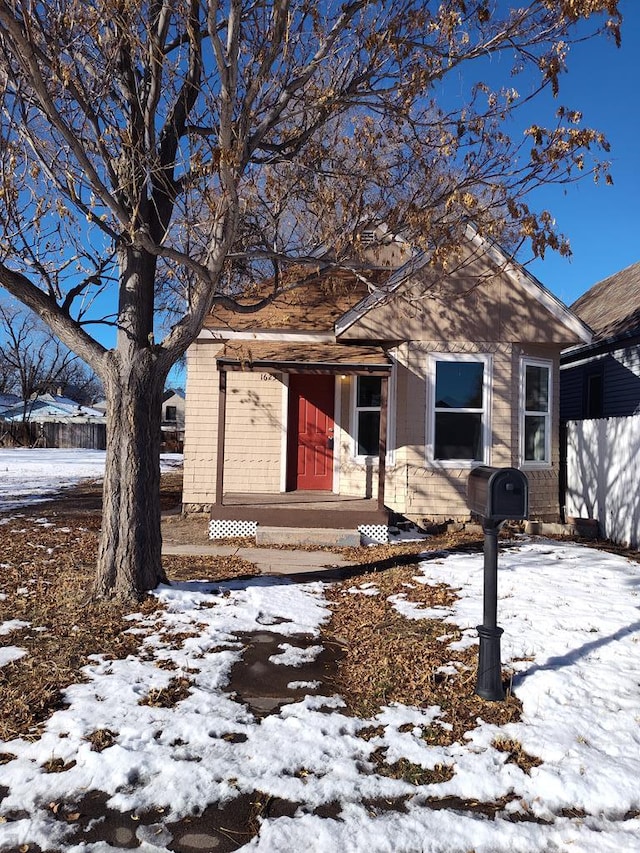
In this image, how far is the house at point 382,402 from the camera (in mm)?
9836

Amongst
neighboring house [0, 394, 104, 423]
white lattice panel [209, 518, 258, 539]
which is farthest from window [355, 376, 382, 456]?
neighboring house [0, 394, 104, 423]

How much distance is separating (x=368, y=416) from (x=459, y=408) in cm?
163

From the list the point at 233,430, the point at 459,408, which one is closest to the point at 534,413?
the point at 459,408

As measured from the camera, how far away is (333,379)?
1150 centimetres

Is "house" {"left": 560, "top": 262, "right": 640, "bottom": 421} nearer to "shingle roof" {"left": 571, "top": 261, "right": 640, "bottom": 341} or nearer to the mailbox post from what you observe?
"shingle roof" {"left": 571, "top": 261, "right": 640, "bottom": 341}

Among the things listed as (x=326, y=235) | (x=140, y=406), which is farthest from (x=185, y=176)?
(x=140, y=406)

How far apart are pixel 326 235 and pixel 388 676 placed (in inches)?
187

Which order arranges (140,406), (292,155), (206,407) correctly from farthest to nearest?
(206,407), (292,155), (140,406)

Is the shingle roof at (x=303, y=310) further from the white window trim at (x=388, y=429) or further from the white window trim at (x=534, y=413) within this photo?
the white window trim at (x=534, y=413)

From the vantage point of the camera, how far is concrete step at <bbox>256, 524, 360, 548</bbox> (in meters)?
9.09

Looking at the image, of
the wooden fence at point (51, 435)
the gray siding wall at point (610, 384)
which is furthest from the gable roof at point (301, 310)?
the wooden fence at point (51, 435)

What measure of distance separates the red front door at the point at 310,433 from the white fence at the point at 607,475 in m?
4.54

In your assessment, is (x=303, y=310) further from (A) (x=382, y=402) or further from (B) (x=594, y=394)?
(B) (x=594, y=394)

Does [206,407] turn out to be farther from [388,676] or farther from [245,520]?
[388,676]
